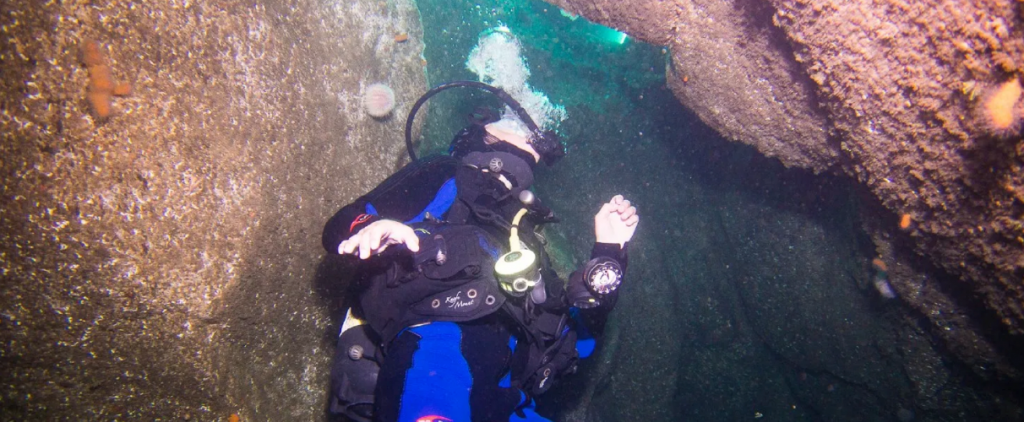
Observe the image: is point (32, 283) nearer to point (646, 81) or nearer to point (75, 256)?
point (75, 256)

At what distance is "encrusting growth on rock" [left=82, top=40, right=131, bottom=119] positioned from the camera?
63.2 inches

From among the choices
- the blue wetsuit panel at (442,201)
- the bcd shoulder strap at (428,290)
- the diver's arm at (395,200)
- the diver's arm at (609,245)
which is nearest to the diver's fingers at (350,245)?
the diver's arm at (395,200)

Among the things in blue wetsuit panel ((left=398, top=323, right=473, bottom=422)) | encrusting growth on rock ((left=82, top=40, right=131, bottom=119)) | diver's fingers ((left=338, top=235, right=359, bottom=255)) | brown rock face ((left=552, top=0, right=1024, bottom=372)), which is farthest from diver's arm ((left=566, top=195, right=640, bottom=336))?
encrusting growth on rock ((left=82, top=40, right=131, bottom=119))

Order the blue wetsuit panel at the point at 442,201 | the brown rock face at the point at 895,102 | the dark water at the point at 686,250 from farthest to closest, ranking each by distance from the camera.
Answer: the dark water at the point at 686,250 < the blue wetsuit panel at the point at 442,201 < the brown rock face at the point at 895,102

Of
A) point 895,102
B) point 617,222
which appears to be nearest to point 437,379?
point 617,222

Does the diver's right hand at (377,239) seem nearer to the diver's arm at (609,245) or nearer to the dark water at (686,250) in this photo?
the diver's arm at (609,245)

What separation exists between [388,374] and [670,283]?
398cm

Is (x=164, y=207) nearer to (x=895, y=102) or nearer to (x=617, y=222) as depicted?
(x=617, y=222)

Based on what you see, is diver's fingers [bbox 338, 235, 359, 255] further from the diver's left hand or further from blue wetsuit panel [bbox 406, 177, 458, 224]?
the diver's left hand

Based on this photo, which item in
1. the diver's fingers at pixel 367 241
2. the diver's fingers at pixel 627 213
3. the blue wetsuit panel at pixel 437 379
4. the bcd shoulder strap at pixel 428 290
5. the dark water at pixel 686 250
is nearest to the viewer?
the diver's fingers at pixel 367 241

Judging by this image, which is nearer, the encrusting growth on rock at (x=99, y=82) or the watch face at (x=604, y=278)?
the encrusting growth on rock at (x=99, y=82)

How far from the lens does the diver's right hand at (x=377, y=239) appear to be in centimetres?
208

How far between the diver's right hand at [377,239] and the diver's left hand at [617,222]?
4.27 ft

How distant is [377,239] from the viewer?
209 cm
